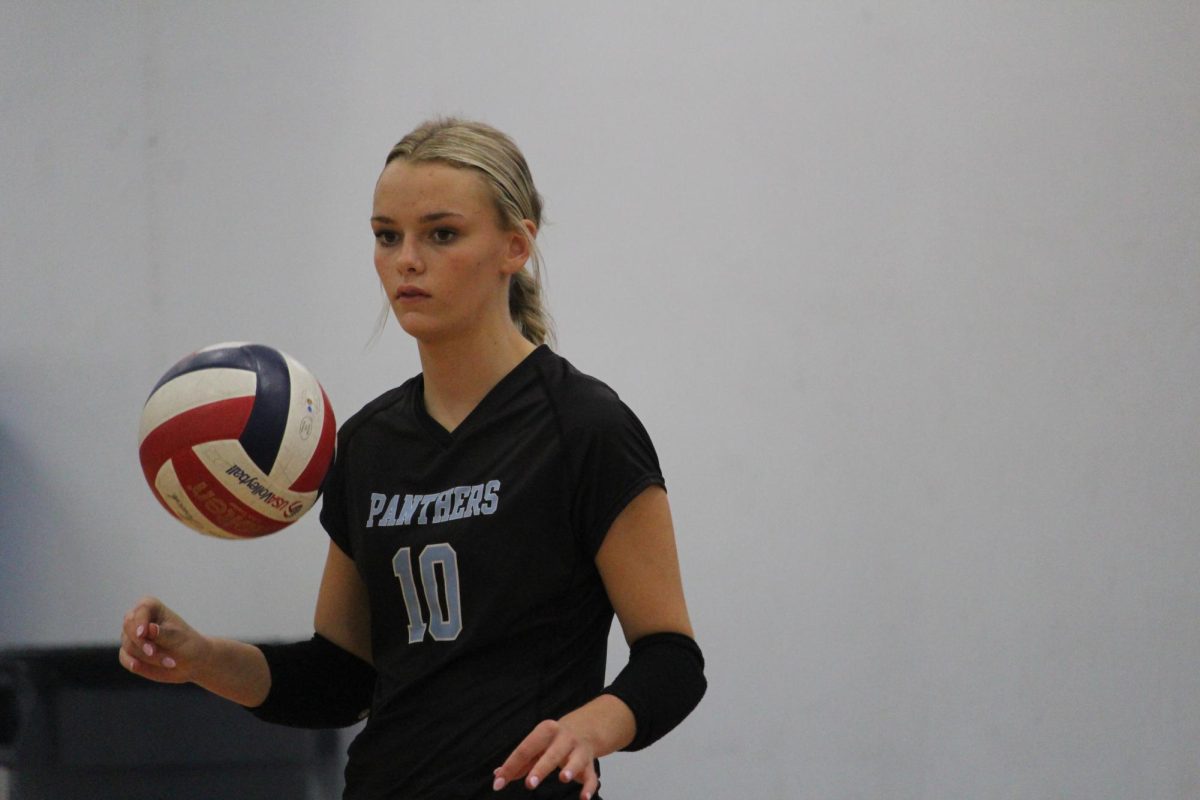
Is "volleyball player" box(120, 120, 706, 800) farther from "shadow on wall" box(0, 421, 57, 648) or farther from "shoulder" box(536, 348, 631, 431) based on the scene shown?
"shadow on wall" box(0, 421, 57, 648)

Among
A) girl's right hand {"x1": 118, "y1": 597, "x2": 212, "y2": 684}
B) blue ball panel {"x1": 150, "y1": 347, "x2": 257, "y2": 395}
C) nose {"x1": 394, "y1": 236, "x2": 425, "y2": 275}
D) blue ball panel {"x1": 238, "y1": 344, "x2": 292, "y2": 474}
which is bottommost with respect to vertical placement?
girl's right hand {"x1": 118, "y1": 597, "x2": 212, "y2": 684}

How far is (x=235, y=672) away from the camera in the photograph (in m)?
1.67

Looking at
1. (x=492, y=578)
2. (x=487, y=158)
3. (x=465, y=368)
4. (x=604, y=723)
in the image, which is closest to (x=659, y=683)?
(x=604, y=723)

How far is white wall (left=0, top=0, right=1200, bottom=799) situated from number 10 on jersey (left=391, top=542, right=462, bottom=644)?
5.04ft

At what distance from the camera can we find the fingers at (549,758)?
128 centimetres

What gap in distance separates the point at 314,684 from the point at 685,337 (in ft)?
5.14

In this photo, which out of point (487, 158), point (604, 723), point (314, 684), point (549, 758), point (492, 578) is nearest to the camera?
point (549, 758)

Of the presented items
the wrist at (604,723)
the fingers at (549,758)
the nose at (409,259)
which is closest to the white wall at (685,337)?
the nose at (409,259)

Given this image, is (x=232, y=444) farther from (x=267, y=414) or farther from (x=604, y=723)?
(x=604, y=723)

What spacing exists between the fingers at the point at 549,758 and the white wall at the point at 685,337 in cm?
176

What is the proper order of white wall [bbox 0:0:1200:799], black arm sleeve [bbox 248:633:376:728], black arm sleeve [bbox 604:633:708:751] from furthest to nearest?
1. white wall [bbox 0:0:1200:799]
2. black arm sleeve [bbox 248:633:376:728]
3. black arm sleeve [bbox 604:633:708:751]

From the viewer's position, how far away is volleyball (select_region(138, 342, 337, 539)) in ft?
5.22

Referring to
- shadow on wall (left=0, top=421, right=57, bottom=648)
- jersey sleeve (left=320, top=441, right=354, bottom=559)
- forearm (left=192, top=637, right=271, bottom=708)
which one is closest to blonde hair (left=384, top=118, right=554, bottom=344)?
jersey sleeve (left=320, top=441, right=354, bottom=559)

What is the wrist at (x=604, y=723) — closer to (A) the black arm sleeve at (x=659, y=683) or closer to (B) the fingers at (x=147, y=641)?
(A) the black arm sleeve at (x=659, y=683)
